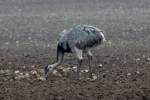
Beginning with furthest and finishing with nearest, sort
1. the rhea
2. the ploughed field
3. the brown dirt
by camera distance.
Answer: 1. the rhea
2. the ploughed field
3. the brown dirt

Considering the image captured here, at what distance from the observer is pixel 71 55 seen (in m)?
15.9

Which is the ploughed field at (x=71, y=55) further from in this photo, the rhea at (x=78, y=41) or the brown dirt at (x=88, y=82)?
the rhea at (x=78, y=41)

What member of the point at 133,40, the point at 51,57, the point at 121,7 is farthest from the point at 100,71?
the point at 121,7

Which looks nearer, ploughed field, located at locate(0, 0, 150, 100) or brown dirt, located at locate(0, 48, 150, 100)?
brown dirt, located at locate(0, 48, 150, 100)

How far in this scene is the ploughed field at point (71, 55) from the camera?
35.0 feet

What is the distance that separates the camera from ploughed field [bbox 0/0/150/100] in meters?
10.7

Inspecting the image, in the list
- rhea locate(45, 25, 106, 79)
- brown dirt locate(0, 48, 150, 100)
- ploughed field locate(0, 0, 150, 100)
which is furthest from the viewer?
rhea locate(45, 25, 106, 79)

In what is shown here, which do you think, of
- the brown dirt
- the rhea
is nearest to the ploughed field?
the brown dirt

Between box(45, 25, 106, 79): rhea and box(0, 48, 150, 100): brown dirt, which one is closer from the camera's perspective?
box(0, 48, 150, 100): brown dirt

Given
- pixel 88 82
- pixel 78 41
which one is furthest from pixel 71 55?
pixel 88 82

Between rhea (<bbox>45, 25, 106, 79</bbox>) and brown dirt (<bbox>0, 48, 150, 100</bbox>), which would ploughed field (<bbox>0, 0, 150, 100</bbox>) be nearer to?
brown dirt (<bbox>0, 48, 150, 100</bbox>)

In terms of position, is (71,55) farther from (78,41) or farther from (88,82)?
(88,82)

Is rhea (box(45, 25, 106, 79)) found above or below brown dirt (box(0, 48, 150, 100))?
above

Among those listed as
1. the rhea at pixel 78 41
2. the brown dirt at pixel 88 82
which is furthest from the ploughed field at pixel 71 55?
the rhea at pixel 78 41
